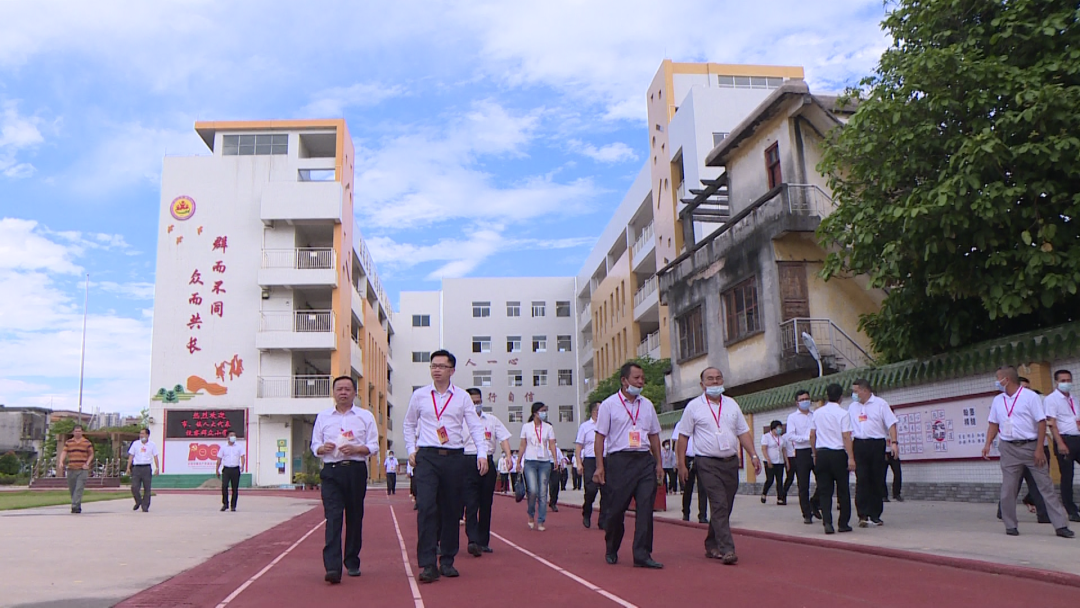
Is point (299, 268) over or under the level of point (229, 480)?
over

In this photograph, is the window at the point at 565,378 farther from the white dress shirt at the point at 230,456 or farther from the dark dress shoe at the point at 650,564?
the dark dress shoe at the point at 650,564

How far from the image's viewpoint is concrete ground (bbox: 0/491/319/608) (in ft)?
24.3

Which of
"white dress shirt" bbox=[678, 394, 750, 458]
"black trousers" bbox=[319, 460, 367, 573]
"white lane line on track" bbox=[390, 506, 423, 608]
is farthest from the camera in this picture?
"white dress shirt" bbox=[678, 394, 750, 458]

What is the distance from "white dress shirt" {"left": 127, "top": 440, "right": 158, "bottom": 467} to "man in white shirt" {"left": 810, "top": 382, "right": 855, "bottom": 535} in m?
13.5

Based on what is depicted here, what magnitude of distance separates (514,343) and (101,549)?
68726 millimetres

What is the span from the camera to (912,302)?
14.6 m

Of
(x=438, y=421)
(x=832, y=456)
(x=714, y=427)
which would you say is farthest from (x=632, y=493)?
(x=832, y=456)

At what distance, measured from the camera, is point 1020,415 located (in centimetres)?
986

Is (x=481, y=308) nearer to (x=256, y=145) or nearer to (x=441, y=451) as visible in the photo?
Answer: (x=256, y=145)

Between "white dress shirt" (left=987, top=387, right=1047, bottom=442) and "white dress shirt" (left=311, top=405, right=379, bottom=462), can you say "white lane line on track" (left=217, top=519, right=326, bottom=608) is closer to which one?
"white dress shirt" (left=311, top=405, right=379, bottom=462)

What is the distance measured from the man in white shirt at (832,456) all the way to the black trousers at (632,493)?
294cm

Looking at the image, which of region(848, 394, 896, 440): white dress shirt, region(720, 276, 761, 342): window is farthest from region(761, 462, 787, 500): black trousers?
region(720, 276, 761, 342): window

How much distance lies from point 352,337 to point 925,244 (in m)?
43.6

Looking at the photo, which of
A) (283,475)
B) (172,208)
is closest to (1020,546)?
(283,475)
